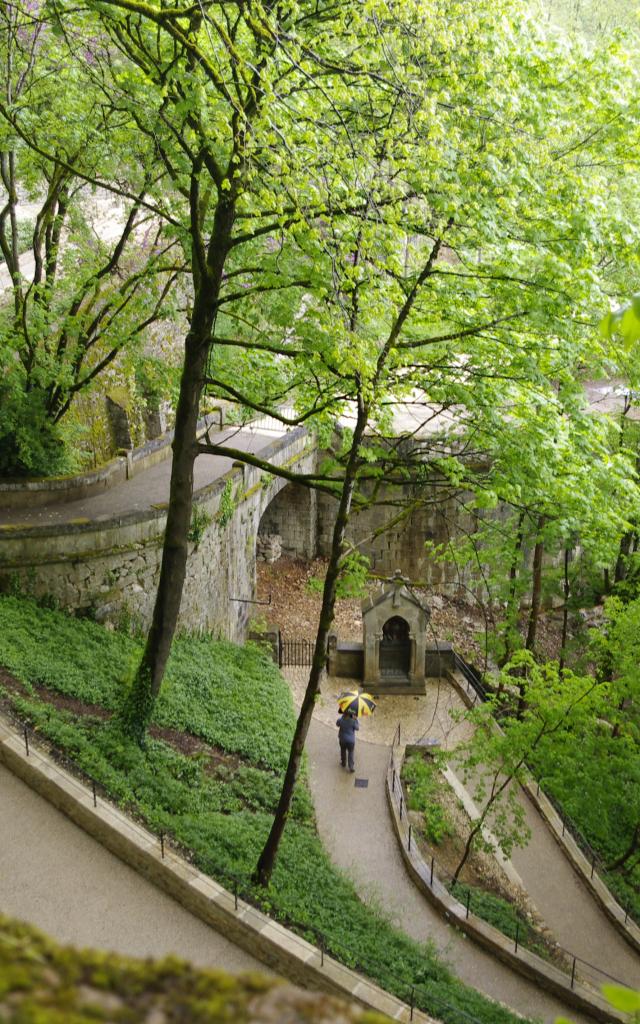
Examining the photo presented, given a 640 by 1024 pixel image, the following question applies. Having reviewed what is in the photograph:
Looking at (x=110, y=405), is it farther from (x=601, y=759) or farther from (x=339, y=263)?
(x=601, y=759)

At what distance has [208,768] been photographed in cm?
1070

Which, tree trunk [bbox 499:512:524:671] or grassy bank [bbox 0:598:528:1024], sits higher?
tree trunk [bbox 499:512:524:671]

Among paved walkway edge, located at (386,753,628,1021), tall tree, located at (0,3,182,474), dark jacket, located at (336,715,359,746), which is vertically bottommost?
paved walkway edge, located at (386,753,628,1021)

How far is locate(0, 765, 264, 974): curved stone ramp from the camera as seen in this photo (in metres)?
6.64

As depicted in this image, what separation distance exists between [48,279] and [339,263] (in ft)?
24.0

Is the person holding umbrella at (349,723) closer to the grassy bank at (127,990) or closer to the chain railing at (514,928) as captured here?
the chain railing at (514,928)

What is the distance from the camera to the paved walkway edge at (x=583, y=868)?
10.8 metres

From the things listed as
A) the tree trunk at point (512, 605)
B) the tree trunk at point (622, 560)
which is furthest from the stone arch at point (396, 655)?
the tree trunk at point (622, 560)

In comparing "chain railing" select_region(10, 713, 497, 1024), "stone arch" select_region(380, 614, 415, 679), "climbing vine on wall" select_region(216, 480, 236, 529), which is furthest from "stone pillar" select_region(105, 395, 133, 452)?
"chain railing" select_region(10, 713, 497, 1024)

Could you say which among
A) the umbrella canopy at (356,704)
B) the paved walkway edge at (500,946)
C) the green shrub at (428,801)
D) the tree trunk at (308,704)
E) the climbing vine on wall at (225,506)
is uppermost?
the climbing vine on wall at (225,506)

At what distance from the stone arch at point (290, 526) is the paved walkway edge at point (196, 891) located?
17.6 meters

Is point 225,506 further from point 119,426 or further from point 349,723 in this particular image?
point 349,723

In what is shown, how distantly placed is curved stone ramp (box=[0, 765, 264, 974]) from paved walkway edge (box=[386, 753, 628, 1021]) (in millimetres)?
4067

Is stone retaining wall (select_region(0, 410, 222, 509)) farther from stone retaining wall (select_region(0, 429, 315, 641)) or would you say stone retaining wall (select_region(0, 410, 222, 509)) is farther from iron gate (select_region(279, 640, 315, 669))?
iron gate (select_region(279, 640, 315, 669))
